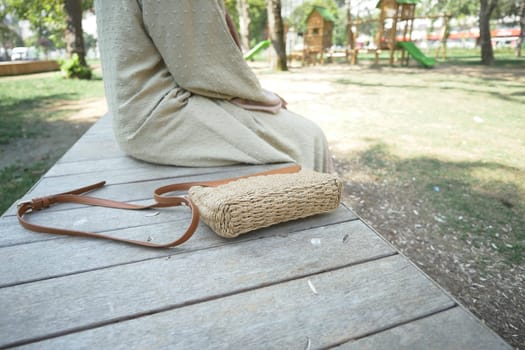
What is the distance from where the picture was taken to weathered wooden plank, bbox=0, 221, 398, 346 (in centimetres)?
69

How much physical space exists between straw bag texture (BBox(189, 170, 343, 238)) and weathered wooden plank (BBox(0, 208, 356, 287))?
0.03 meters

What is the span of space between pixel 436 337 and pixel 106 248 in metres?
0.81

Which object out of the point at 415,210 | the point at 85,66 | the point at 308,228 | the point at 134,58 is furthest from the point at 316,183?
the point at 85,66

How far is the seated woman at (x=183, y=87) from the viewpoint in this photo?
1.41 m

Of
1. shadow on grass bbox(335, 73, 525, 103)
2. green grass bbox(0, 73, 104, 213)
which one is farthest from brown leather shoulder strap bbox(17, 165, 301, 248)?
shadow on grass bbox(335, 73, 525, 103)

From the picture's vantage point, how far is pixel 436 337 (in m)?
0.63

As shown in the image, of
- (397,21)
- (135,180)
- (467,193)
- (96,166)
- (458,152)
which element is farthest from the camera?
(397,21)

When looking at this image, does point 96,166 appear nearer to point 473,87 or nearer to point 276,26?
point 473,87

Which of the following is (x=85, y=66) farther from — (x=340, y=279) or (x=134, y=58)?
(x=340, y=279)

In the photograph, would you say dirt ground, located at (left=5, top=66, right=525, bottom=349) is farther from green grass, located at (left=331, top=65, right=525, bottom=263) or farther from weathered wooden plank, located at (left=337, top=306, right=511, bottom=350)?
weathered wooden plank, located at (left=337, top=306, right=511, bottom=350)

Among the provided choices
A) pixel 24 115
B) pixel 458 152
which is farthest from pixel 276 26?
pixel 458 152

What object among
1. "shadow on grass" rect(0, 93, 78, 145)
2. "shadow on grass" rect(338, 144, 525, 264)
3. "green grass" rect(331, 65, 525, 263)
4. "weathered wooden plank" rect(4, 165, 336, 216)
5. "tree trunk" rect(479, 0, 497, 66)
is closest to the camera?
"weathered wooden plank" rect(4, 165, 336, 216)

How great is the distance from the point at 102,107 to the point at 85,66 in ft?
21.1

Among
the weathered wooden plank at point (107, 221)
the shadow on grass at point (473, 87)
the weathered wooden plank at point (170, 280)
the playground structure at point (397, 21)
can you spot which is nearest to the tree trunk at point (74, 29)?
the shadow on grass at point (473, 87)
